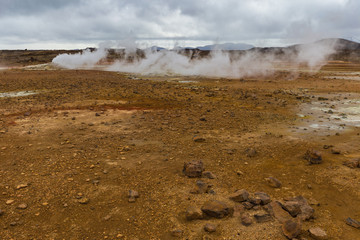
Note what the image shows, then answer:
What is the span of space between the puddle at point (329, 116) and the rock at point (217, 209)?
558cm

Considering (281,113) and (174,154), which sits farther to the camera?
(281,113)

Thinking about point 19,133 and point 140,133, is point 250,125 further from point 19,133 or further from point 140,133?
point 19,133

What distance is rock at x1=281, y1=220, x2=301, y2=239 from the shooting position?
376 cm

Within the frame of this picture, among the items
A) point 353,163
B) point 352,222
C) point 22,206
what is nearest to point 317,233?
point 352,222

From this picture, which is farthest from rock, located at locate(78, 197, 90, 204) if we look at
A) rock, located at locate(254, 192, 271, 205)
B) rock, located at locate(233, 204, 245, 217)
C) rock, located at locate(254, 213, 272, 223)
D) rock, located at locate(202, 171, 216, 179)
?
rock, located at locate(254, 192, 271, 205)

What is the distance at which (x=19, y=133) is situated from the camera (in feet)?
26.0

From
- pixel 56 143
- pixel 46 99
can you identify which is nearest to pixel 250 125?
pixel 56 143

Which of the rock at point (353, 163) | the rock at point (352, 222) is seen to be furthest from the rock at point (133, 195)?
the rock at point (353, 163)

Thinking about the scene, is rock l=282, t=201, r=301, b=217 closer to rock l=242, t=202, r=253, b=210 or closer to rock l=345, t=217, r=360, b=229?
rock l=242, t=202, r=253, b=210

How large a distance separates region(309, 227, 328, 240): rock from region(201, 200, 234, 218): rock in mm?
1204

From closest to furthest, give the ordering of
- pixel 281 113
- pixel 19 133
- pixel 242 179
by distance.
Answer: pixel 242 179 → pixel 19 133 → pixel 281 113

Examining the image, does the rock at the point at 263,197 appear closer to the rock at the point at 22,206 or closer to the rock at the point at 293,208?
the rock at the point at 293,208

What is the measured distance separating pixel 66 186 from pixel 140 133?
3.41 metres

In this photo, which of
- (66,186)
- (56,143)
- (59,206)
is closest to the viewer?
(59,206)
